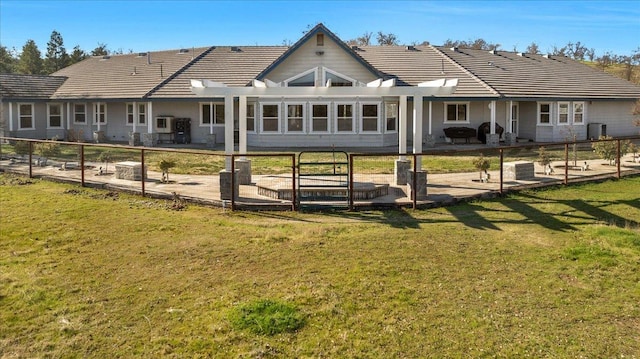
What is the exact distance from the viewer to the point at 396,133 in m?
27.5

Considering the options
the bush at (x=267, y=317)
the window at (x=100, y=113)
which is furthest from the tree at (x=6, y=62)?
the bush at (x=267, y=317)

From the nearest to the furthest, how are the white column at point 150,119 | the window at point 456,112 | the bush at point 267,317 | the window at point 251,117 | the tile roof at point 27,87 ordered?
the bush at point 267,317
the window at point 251,117
the white column at point 150,119
the window at point 456,112
the tile roof at point 27,87

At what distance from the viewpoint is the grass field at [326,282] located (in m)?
5.43

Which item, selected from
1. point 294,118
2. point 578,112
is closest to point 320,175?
point 294,118

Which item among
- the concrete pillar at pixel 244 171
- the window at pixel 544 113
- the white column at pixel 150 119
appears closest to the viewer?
the concrete pillar at pixel 244 171

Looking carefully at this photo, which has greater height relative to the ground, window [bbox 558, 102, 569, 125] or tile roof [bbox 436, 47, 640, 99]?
tile roof [bbox 436, 47, 640, 99]

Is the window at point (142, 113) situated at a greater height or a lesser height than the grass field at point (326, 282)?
greater

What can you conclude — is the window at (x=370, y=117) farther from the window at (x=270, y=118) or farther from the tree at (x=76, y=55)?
the tree at (x=76, y=55)

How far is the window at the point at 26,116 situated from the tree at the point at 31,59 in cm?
2854

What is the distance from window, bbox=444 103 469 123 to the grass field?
1809 centimetres

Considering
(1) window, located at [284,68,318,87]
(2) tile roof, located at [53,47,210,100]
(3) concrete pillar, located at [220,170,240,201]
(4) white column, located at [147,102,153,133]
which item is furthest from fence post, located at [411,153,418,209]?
(2) tile roof, located at [53,47,210,100]

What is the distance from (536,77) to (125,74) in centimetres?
2387

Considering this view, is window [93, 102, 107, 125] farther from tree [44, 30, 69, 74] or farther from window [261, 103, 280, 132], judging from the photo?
tree [44, 30, 69, 74]

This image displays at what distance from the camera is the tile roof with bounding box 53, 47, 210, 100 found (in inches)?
1185
